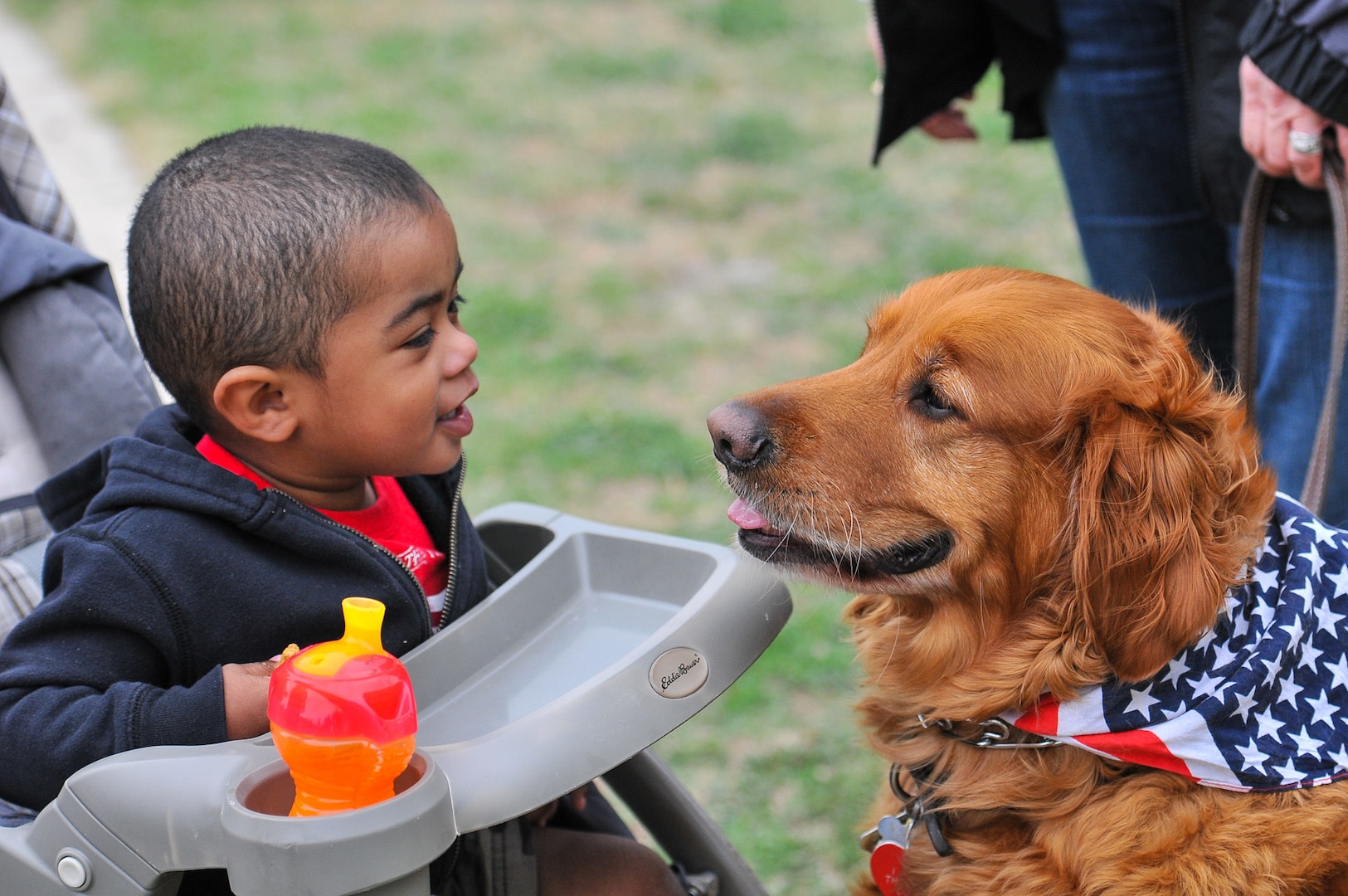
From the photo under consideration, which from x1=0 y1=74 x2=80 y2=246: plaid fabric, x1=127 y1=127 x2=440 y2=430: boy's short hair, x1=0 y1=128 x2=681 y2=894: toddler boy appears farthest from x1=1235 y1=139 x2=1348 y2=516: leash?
x1=0 y1=74 x2=80 y2=246: plaid fabric

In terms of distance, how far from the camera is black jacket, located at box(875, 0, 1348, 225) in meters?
2.17

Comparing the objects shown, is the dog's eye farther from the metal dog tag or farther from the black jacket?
the black jacket

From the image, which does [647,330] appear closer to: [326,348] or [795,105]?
[795,105]

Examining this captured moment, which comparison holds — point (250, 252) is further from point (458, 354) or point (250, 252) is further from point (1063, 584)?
point (1063, 584)

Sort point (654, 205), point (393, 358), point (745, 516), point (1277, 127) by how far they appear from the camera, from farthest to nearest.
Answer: point (654, 205), point (1277, 127), point (745, 516), point (393, 358)

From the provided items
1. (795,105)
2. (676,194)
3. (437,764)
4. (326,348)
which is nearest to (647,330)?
(676,194)

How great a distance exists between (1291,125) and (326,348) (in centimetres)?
182

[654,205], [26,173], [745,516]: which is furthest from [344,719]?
[654,205]

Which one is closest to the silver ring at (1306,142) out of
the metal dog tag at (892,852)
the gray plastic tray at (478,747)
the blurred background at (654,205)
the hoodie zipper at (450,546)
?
the blurred background at (654,205)

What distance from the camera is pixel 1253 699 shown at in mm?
1849

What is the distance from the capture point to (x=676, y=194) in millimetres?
8047

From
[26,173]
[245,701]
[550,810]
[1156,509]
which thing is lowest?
[550,810]

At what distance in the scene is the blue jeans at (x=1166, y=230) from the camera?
102 inches

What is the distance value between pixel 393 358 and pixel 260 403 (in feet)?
0.75
